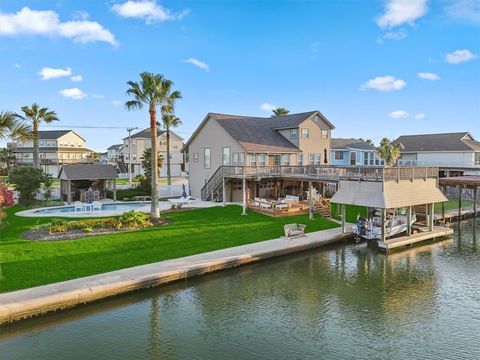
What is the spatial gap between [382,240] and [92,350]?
1763 cm

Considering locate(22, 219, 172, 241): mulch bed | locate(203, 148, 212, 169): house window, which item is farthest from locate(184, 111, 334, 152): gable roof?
locate(22, 219, 172, 241): mulch bed

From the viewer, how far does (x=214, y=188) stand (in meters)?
34.2

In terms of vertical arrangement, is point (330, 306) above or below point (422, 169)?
below

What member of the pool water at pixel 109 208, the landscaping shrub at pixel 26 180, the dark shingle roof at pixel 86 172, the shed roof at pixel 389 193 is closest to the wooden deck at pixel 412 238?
the shed roof at pixel 389 193

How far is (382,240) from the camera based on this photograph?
909 inches

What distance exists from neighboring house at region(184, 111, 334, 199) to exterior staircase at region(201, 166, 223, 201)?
38.9 inches

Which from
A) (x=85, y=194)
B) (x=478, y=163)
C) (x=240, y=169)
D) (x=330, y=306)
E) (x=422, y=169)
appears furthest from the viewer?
(x=478, y=163)

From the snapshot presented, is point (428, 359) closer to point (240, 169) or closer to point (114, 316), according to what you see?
point (114, 316)

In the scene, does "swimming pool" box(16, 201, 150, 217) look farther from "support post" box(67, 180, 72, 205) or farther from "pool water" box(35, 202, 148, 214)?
"support post" box(67, 180, 72, 205)

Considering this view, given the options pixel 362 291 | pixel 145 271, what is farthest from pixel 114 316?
pixel 362 291

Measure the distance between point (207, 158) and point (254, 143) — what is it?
5.36 meters

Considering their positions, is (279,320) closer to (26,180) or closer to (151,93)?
(151,93)

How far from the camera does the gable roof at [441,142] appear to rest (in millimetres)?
51281

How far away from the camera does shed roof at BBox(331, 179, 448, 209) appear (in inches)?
885
